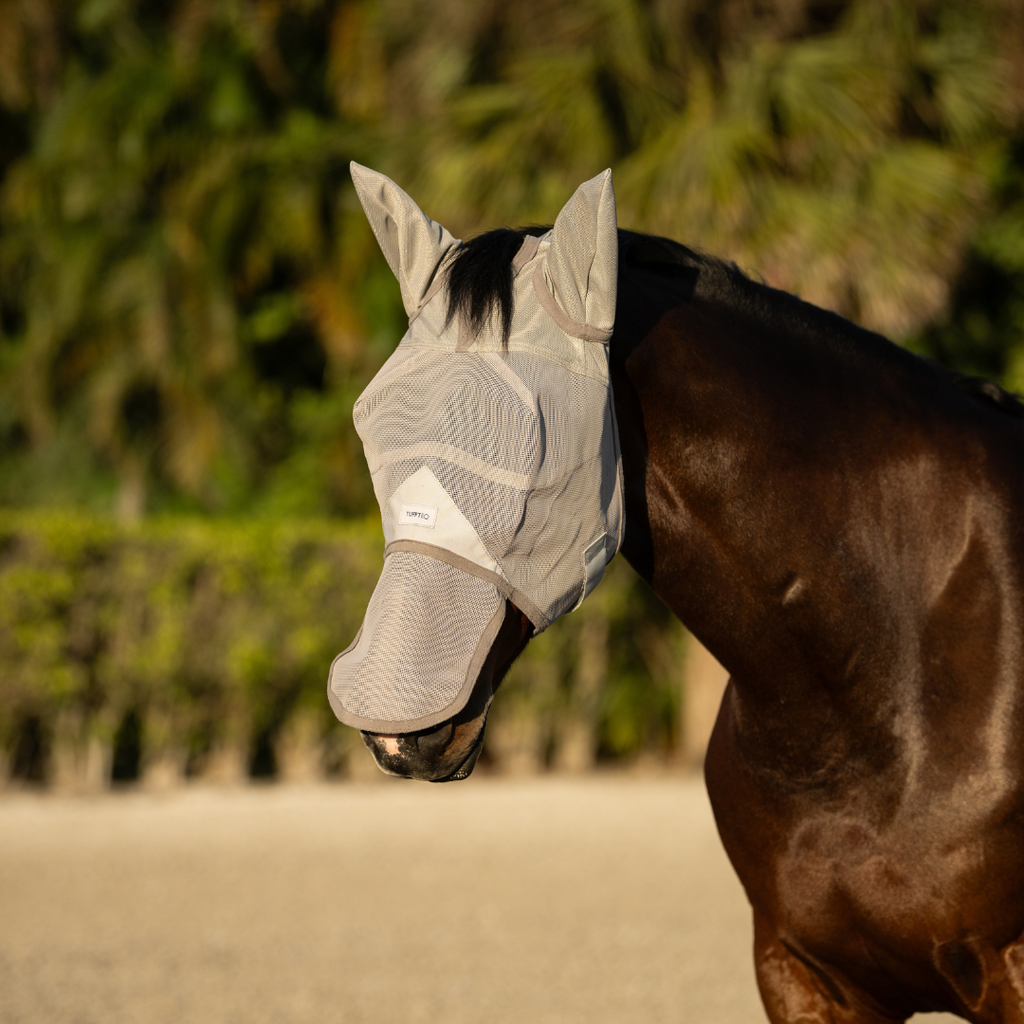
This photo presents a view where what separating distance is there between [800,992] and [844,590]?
76 cm

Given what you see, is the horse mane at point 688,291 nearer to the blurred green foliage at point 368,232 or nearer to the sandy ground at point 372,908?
the sandy ground at point 372,908

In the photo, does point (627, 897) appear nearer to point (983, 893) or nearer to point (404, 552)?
point (983, 893)

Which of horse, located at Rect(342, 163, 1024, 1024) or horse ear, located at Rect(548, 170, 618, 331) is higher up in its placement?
horse ear, located at Rect(548, 170, 618, 331)

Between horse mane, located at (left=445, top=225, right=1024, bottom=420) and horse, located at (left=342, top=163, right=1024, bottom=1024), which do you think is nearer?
horse mane, located at (left=445, top=225, right=1024, bottom=420)

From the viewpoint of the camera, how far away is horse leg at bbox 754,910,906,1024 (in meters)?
2.01

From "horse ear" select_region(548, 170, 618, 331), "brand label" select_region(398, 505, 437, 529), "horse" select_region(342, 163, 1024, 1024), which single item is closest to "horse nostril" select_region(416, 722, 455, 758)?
"brand label" select_region(398, 505, 437, 529)

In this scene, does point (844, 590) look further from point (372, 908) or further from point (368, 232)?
point (368, 232)

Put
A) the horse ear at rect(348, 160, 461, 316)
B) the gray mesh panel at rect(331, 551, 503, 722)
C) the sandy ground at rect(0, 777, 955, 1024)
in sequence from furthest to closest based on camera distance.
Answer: the sandy ground at rect(0, 777, 955, 1024) → the horse ear at rect(348, 160, 461, 316) → the gray mesh panel at rect(331, 551, 503, 722)

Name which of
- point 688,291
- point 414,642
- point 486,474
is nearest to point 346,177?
point 688,291

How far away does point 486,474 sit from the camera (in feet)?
5.12

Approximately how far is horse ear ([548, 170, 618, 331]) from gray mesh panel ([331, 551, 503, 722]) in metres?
0.41

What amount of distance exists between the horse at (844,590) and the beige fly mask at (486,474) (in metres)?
0.10

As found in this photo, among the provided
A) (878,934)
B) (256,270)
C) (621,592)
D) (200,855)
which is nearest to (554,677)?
(621,592)

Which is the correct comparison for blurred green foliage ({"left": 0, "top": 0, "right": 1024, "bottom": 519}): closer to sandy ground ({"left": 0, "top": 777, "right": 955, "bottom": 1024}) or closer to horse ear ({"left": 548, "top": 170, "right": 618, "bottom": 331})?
sandy ground ({"left": 0, "top": 777, "right": 955, "bottom": 1024})
